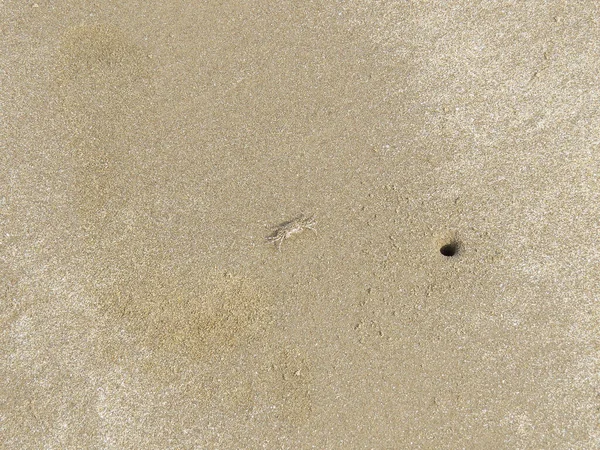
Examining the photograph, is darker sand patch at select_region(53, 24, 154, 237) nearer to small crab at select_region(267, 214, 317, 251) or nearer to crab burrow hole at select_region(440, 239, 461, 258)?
small crab at select_region(267, 214, 317, 251)

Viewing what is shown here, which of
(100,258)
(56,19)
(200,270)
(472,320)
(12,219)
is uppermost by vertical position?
(56,19)

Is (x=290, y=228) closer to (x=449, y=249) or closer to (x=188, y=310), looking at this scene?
(x=188, y=310)

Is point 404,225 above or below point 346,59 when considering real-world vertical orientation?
below

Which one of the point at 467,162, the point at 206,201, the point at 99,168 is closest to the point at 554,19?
the point at 467,162

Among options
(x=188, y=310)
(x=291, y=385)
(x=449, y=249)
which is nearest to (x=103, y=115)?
(x=188, y=310)

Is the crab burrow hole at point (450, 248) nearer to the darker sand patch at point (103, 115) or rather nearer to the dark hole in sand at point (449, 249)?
the dark hole in sand at point (449, 249)

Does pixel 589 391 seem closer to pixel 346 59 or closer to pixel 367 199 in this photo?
pixel 367 199

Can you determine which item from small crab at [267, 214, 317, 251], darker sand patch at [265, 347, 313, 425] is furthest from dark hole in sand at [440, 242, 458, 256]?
darker sand patch at [265, 347, 313, 425]
